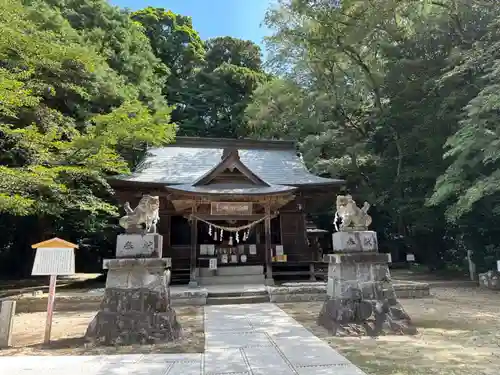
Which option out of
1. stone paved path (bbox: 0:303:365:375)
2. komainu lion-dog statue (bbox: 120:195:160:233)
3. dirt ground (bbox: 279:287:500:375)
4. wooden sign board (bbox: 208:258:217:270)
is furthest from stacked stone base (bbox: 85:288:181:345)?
wooden sign board (bbox: 208:258:217:270)

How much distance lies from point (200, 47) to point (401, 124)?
23.8 m

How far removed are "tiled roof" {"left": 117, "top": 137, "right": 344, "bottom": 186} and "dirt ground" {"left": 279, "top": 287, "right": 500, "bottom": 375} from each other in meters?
6.23

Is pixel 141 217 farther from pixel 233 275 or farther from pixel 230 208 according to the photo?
pixel 233 275

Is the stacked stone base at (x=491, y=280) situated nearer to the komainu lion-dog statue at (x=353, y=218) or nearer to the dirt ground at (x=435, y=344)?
the dirt ground at (x=435, y=344)

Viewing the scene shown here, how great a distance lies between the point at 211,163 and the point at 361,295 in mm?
10894

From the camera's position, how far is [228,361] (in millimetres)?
4180

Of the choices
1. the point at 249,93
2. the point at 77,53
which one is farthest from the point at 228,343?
the point at 249,93

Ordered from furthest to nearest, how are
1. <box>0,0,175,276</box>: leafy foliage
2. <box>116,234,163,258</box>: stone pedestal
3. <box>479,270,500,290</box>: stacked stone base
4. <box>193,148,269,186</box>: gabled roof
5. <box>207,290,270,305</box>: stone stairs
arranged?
<box>193,148,269,186</box>: gabled roof < <box>479,270,500,290</box>: stacked stone base < <box>207,290,270,305</box>: stone stairs < <box>0,0,175,276</box>: leafy foliage < <box>116,234,163,258</box>: stone pedestal

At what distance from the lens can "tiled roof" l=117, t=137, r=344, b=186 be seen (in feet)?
43.3

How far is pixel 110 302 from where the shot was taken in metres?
5.40

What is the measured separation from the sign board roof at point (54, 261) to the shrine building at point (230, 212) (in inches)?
210

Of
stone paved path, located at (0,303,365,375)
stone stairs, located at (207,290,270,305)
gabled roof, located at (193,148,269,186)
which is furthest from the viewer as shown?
→ gabled roof, located at (193,148,269,186)


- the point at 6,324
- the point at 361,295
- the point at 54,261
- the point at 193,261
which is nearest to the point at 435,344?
the point at 361,295

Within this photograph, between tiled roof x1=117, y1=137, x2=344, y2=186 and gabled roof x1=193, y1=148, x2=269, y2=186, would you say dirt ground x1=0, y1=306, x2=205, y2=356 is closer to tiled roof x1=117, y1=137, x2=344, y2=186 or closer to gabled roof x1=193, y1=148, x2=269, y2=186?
gabled roof x1=193, y1=148, x2=269, y2=186
